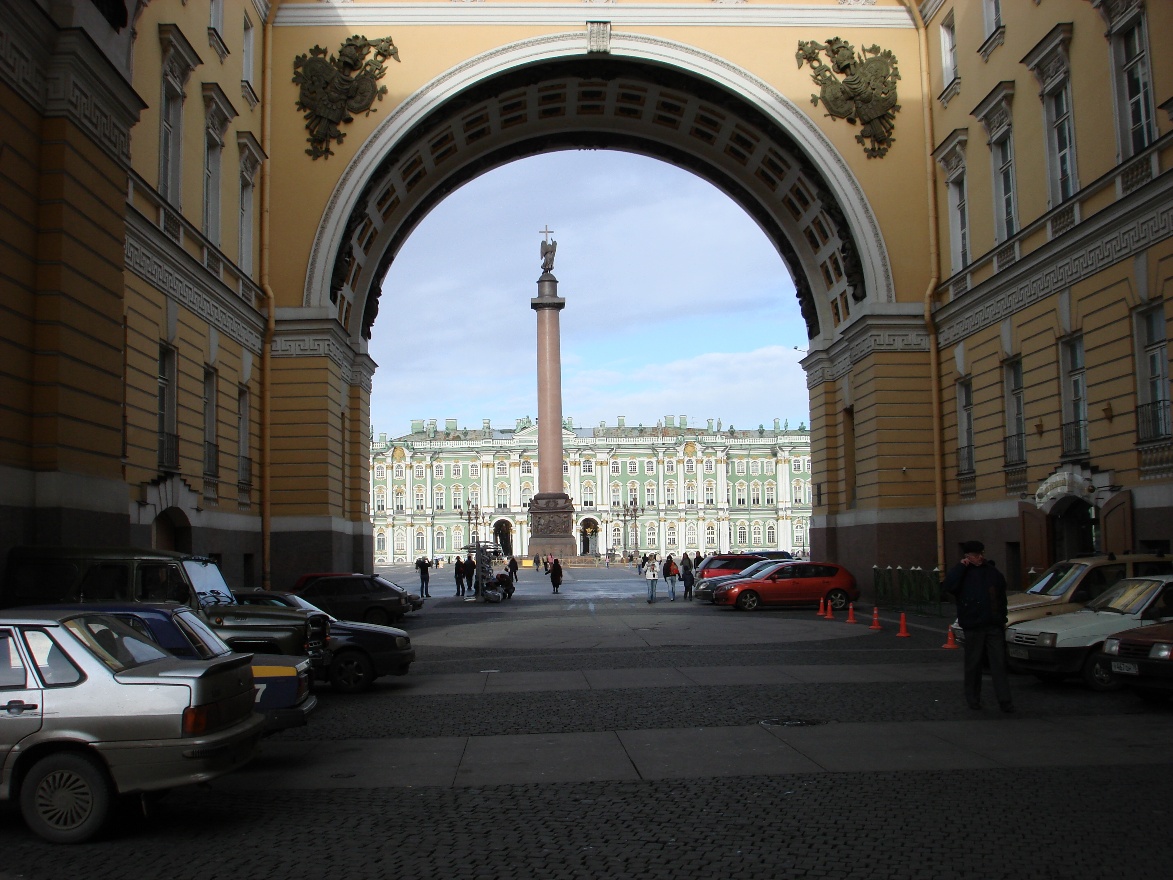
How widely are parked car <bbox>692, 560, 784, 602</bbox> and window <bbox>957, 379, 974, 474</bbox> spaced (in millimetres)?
6262

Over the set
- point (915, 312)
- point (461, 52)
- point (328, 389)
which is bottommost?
point (328, 389)

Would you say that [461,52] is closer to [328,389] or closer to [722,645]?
[328,389]

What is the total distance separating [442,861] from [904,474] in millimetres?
27549

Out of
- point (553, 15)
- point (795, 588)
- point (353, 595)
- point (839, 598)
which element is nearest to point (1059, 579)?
point (839, 598)

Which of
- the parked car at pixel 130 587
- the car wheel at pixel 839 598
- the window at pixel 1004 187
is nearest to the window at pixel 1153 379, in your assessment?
the window at pixel 1004 187

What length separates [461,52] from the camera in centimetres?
3394

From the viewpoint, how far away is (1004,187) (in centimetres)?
2948

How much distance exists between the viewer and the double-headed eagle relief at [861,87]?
3403 centimetres

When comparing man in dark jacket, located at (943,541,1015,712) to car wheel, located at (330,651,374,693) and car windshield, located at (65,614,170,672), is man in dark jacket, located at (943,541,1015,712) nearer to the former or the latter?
car wheel, located at (330,651,374,693)

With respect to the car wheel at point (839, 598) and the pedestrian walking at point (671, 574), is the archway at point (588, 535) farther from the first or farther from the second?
the car wheel at point (839, 598)

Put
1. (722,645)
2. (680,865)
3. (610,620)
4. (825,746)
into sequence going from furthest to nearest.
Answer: (610,620) < (722,645) < (825,746) < (680,865)

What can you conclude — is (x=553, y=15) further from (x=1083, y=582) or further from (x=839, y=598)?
(x=1083, y=582)

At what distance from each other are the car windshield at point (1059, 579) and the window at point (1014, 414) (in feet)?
34.1

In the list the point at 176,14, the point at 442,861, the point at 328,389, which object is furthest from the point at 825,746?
the point at 328,389
